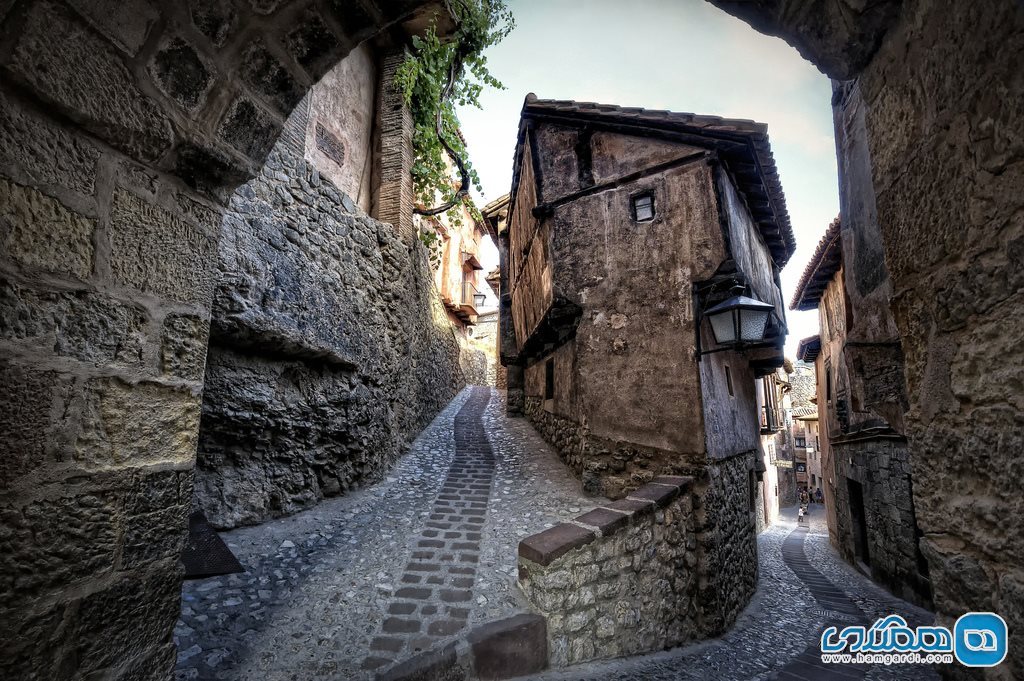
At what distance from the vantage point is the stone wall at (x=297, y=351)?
408 centimetres

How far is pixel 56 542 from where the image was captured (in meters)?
1.06

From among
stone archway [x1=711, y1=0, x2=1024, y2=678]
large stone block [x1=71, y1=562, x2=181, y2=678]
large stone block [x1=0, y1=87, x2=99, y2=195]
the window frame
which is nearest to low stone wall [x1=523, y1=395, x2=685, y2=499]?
the window frame

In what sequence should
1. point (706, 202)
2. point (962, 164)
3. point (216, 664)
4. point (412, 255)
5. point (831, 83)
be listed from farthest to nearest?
1. point (412, 255)
2. point (706, 202)
3. point (831, 83)
4. point (216, 664)
5. point (962, 164)

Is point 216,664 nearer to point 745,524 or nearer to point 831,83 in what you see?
point 831,83

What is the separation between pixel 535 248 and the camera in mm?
7730

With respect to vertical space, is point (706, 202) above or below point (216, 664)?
above

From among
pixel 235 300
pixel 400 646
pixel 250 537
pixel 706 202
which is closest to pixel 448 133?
pixel 706 202

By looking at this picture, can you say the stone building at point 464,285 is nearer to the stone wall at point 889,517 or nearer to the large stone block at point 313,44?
the stone wall at point 889,517

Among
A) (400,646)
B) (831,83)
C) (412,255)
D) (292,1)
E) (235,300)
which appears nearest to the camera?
(292,1)

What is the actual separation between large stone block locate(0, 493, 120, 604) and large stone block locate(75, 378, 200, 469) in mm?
109

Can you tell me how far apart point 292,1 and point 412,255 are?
6.35 meters

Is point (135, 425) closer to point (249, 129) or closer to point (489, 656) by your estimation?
point (249, 129)

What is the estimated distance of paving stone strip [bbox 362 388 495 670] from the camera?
9.40 feet

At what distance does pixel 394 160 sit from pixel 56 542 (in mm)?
7304
